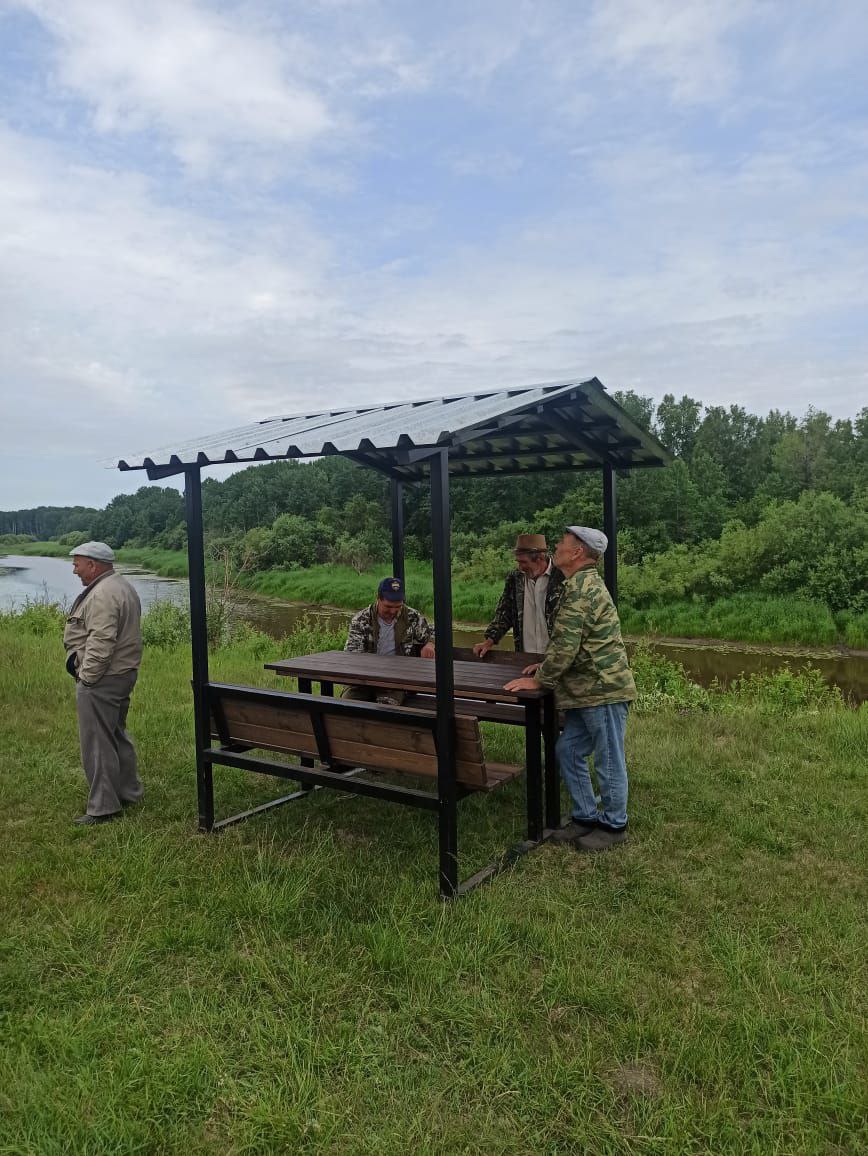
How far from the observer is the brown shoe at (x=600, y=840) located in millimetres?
4555

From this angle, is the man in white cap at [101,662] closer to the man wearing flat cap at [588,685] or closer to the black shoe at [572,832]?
the man wearing flat cap at [588,685]

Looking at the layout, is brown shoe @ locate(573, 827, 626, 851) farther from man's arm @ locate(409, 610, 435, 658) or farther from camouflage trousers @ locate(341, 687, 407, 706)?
man's arm @ locate(409, 610, 435, 658)

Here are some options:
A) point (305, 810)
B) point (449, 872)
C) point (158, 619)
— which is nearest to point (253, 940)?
point (449, 872)

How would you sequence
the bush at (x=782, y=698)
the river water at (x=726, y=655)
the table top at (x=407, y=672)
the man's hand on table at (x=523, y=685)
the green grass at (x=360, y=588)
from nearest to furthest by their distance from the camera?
the man's hand on table at (x=523, y=685) → the table top at (x=407, y=672) → the bush at (x=782, y=698) → the river water at (x=726, y=655) → the green grass at (x=360, y=588)

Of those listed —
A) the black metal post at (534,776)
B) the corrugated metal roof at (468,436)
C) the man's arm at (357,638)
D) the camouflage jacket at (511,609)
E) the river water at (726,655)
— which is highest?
the corrugated metal roof at (468,436)

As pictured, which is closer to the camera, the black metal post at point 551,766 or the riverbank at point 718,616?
the black metal post at point 551,766

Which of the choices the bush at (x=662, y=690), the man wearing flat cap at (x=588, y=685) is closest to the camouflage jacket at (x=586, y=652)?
the man wearing flat cap at (x=588, y=685)

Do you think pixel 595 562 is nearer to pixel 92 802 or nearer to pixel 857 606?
pixel 92 802

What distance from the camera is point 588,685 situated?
4500mm

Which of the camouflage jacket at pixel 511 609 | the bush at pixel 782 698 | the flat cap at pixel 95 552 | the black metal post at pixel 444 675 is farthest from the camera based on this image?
the bush at pixel 782 698

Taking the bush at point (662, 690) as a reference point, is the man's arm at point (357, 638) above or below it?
above

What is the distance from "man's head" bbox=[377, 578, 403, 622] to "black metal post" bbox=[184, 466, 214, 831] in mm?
1358

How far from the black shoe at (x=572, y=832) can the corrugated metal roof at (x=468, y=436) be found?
7.18 ft

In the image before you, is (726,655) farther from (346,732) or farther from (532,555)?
(346,732)
